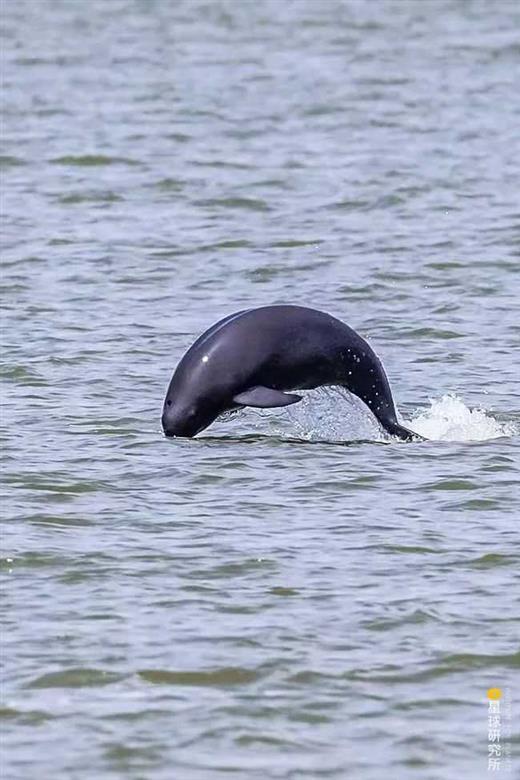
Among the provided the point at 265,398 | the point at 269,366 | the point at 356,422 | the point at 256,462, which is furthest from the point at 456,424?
the point at 265,398

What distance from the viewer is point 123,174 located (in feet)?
91.9

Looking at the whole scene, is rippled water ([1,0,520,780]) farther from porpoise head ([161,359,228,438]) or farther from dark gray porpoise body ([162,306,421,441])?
dark gray porpoise body ([162,306,421,441])

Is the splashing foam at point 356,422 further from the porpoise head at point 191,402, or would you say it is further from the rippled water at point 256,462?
the porpoise head at point 191,402

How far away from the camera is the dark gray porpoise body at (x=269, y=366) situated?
14492 mm

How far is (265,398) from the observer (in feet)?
45.7

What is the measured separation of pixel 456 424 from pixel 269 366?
5.02 ft

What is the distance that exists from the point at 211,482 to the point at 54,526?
133 cm

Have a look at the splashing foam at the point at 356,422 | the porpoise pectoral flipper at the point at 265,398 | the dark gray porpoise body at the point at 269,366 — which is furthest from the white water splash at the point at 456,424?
the porpoise pectoral flipper at the point at 265,398

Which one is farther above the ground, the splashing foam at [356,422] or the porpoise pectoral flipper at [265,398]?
the porpoise pectoral flipper at [265,398]

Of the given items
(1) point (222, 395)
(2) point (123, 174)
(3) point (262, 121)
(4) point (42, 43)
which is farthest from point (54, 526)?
(4) point (42, 43)

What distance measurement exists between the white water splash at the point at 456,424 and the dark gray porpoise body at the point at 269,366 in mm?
325

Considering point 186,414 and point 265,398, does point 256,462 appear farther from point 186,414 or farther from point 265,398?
point 186,414

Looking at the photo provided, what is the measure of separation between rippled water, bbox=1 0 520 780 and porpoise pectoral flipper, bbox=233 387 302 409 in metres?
0.43

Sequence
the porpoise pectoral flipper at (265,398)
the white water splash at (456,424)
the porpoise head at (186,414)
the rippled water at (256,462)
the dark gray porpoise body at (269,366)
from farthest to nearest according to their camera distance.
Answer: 1. the white water splash at (456,424)
2. the porpoise head at (186,414)
3. the dark gray porpoise body at (269,366)
4. the porpoise pectoral flipper at (265,398)
5. the rippled water at (256,462)
